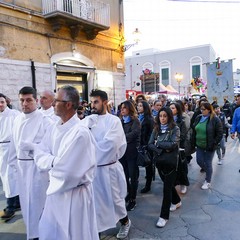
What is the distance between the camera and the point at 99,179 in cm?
356

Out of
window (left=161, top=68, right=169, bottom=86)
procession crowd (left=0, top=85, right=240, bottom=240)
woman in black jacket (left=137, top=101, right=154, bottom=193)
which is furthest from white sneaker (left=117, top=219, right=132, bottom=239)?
window (left=161, top=68, right=169, bottom=86)

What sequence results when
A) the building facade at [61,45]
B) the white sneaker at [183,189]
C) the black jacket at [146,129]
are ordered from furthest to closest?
the building facade at [61,45], the black jacket at [146,129], the white sneaker at [183,189]

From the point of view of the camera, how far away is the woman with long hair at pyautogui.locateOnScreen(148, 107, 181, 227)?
→ 411 cm

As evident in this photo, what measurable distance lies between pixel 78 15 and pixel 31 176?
971 cm

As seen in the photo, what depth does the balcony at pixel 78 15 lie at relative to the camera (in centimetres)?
1093

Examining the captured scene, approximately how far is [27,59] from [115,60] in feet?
17.3

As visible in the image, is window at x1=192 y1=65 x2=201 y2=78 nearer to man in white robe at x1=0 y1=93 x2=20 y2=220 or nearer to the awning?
the awning

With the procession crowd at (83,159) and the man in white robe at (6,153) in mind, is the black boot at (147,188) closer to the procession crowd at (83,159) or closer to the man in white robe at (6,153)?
the procession crowd at (83,159)

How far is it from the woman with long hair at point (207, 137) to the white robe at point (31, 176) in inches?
130

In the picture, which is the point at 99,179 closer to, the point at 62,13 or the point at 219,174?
the point at 219,174

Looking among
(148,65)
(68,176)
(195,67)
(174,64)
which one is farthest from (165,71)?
(68,176)

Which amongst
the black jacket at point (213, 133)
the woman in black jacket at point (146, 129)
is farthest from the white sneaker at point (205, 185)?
the woman in black jacket at point (146, 129)

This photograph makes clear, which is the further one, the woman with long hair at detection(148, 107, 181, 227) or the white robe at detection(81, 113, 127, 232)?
the woman with long hair at detection(148, 107, 181, 227)

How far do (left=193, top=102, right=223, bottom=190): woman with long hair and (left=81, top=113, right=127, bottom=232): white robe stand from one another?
264cm
